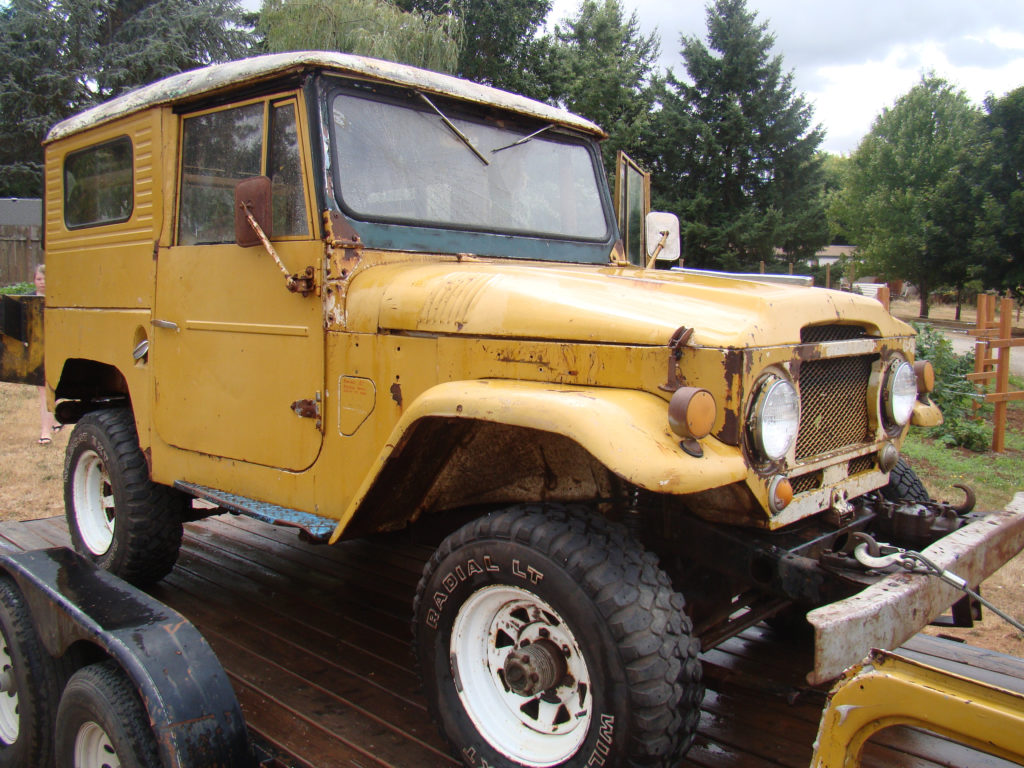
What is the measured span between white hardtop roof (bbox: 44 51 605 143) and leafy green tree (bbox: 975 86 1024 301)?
883 inches

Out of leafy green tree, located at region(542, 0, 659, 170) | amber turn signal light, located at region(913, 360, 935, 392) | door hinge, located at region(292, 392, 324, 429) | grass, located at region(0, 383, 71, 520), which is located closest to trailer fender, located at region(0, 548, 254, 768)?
door hinge, located at region(292, 392, 324, 429)

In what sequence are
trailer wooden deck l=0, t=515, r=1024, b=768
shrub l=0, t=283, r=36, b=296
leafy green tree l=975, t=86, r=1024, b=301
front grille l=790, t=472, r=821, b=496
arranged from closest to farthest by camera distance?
1. front grille l=790, t=472, r=821, b=496
2. trailer wooden deck l=0, t=515, r=1024, b=768
3. shrub l=0, t=283, r=36, b=296
4. leafy green tree l=975, t=86, r=1024, b=301

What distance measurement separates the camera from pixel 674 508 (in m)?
2.53

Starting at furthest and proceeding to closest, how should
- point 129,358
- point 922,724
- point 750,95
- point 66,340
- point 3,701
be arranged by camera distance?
point 750,95 < point 66,340 < point 129,358 < point 3,701 < point 922,724

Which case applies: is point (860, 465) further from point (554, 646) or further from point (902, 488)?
point (554, 646)

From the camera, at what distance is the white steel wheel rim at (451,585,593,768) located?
2.29 metres

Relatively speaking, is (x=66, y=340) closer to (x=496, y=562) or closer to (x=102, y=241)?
(x=102, y=241)

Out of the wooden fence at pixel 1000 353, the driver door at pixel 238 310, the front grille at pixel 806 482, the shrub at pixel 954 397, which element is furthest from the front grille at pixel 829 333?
the wooden fence at pixel 1000 353

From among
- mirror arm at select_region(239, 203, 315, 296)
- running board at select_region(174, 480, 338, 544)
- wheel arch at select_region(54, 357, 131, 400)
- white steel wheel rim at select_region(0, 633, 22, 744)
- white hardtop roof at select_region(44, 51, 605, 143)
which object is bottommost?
white steel wheel rim at select_region(0, 633, 22, 744)

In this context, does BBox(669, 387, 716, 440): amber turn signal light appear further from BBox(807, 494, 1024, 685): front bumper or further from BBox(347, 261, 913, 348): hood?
BBox(807, 494, 1024, 685): front bumper

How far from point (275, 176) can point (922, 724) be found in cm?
273

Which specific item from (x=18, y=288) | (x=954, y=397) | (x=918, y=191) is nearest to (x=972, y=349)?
(x=954, y=397)

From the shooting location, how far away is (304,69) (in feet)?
9.80

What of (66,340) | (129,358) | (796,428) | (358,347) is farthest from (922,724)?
(66,340)
